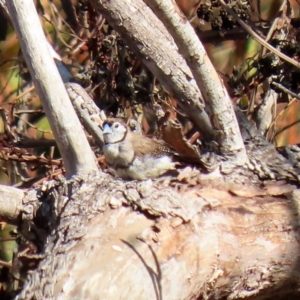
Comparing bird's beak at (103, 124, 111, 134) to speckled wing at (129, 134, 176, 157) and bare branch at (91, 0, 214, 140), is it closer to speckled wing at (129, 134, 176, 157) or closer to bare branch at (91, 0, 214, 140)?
speckled wing at (129, 134, 176, 157)

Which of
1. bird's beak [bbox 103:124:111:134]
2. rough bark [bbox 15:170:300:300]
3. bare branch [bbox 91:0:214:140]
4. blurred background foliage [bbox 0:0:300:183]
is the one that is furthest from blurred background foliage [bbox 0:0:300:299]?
rough bark [bbox 15:170:300:300]

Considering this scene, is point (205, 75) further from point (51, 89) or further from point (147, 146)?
point (147, 146)

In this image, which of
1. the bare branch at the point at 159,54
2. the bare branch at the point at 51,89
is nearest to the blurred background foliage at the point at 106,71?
the bare branch at the point at 159,54

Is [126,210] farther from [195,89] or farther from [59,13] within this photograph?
[59,13]

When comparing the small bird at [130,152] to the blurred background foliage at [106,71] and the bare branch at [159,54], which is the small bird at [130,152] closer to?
the blurred background foliage at [106,71]

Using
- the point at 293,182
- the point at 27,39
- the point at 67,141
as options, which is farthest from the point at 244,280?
the point at 27,39

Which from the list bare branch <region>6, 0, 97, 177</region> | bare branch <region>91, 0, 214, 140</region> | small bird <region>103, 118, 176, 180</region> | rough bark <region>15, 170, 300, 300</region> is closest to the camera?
rough bark <region>15, 170, 300, 300</region>
